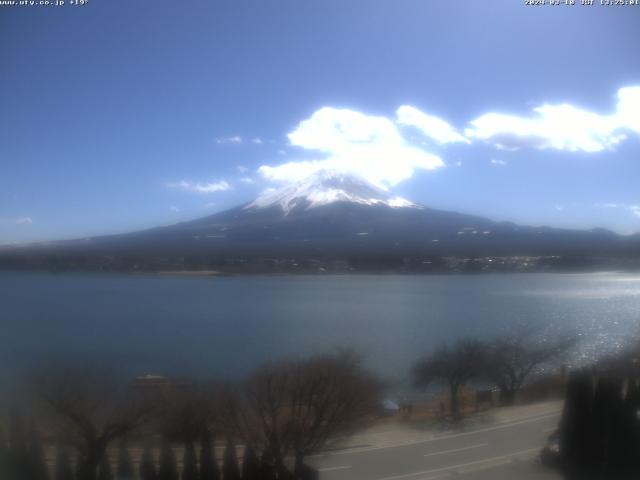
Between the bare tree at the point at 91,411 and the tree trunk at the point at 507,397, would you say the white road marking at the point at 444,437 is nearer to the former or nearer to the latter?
the tree trunk at the point at 507,397

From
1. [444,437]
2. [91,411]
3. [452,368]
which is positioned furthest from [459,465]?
[91,411]

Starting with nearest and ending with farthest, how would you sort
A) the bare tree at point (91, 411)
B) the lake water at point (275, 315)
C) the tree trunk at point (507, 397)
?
the bare tree at point (91, 411), the lake water at point (275, 315), the tree trunk at point (507, 397)

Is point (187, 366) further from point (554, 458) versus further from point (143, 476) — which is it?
point (554, 458)

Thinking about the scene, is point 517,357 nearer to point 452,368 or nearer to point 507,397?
point 507,397

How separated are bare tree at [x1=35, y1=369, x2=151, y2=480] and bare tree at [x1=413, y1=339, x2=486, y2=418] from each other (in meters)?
1.41

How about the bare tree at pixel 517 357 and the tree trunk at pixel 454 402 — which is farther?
the bare tree at pixel 517 357

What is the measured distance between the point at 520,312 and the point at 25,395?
2.83 metres

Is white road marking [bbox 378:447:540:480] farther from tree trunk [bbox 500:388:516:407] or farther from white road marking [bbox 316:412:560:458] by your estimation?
tree trunk [bbox 500:388:516:407]

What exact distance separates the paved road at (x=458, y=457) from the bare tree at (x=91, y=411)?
0.87 metres

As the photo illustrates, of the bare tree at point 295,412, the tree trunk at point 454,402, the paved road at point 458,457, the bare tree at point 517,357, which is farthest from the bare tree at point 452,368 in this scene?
the bare tree at point 295,412

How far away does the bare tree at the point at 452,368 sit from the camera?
2562 mm

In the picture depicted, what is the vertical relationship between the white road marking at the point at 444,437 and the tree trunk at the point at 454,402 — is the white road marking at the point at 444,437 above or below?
below

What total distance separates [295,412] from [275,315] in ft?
2.75

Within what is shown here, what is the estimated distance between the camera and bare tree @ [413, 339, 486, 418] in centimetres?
256
